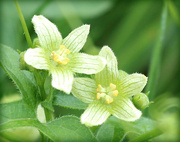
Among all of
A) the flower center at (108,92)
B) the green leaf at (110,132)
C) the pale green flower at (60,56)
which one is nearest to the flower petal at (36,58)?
the pale green flower at (60,56)

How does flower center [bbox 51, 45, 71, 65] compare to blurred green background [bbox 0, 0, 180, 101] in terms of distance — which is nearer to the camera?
flower center [bbox 51, 45, 71, 65]

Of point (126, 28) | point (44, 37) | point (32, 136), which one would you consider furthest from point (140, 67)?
point (44, 37)

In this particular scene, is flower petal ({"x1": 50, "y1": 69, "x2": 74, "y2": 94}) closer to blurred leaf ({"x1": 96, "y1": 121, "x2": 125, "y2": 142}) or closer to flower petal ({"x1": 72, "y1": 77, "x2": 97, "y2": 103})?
flower petal ({"x1": 72, "y1": 77, "x2": 97, "y2": 103})

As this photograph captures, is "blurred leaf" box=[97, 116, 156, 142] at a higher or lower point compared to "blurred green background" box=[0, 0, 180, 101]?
lower

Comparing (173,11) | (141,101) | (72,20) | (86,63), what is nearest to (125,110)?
(141,101)

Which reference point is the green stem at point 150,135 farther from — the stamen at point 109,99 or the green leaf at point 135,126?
the stamen at point 109,99

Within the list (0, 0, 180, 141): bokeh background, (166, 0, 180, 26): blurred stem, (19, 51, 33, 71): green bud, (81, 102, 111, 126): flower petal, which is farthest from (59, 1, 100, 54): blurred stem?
(19, 51, 33, 71): green bud
